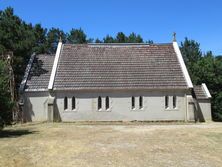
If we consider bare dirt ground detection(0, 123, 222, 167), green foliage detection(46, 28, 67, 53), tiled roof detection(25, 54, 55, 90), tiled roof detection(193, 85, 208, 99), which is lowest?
bare dirt ground detection(0, 123, 222, 167)

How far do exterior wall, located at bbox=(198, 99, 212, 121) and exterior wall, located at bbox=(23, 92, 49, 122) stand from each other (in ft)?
54.2

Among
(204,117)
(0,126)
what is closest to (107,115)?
(204,117)

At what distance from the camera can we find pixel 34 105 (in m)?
39.8

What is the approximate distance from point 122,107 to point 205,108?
929cm

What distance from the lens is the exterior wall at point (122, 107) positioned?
38.6m

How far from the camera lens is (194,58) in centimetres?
8056

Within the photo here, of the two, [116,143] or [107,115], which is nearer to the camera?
[116,143]

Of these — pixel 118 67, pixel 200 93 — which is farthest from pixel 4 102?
pixel 200 93

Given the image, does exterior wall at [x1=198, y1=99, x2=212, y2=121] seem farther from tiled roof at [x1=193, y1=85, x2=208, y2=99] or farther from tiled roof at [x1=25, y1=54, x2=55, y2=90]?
tiled roof at [x1=25, y1=54, x2=55, y2=90]

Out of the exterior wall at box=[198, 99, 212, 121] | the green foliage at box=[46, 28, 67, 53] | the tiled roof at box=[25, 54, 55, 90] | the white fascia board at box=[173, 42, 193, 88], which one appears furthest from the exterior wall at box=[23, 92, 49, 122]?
the green foliage at box=[46, 28, 67, 53]

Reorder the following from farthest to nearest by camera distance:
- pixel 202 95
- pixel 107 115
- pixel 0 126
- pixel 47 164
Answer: pixel 202 95
pixel 107 115
pixel 0 126
pixel 47 164

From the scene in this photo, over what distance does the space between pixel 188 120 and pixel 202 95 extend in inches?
167

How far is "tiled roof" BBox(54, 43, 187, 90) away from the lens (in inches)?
1540

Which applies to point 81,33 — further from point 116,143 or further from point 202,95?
point 116,143
